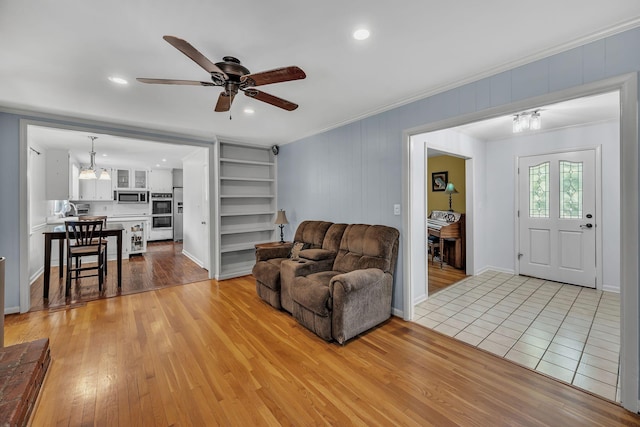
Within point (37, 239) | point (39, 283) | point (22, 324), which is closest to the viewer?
point (22, 324)

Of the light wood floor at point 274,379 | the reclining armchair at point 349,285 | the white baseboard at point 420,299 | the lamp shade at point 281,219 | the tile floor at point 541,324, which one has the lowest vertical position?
the light wood floor at point 274,379

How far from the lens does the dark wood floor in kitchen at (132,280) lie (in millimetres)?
3740

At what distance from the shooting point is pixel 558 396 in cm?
190

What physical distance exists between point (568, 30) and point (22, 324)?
5.68 meters

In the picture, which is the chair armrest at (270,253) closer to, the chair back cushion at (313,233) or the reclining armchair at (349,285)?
the chair back cushion at (313,233)

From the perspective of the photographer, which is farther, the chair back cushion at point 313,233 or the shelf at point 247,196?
the shelf at point 247,196

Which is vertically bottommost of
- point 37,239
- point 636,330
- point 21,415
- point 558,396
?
point 558,396

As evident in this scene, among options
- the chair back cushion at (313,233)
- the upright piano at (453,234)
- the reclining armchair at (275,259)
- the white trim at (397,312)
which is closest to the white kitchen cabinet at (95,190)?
the reclining armchair at (275,259)

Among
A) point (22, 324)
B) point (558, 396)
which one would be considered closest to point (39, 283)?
point (22, 324)

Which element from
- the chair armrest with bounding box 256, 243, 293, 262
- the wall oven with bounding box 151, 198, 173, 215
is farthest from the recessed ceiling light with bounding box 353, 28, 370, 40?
the wall oven with bounding box 151, 198, 173, 215

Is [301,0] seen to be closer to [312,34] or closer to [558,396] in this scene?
[312,34]

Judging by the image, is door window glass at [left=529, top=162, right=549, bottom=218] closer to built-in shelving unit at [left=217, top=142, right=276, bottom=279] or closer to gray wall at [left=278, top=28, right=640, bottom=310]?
gray wall at [left=278, top=28, right=640, bottom=310]

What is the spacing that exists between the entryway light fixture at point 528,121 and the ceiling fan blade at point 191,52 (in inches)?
148

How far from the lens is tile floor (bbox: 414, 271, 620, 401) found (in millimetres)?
2215
